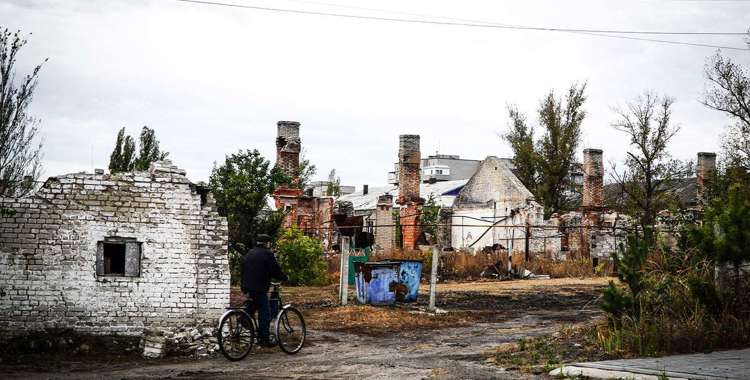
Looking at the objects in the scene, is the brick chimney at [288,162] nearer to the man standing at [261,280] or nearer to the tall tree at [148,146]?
the tall tree at [148,146]

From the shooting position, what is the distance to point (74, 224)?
485 inches

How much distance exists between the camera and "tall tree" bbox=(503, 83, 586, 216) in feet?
149

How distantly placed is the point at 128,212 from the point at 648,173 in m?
31.9

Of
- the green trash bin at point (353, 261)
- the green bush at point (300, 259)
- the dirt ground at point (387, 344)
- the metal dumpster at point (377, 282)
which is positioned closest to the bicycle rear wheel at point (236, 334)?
the dirt ground at point (387, 344)

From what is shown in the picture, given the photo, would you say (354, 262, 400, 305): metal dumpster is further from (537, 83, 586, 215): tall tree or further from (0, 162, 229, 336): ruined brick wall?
(537, 83, 586, 215): tall tree

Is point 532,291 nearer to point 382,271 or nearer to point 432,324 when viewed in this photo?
point 382,271

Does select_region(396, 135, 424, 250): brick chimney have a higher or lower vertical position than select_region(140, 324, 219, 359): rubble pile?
higher

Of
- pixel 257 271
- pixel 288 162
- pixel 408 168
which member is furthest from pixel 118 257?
pixel 408 168

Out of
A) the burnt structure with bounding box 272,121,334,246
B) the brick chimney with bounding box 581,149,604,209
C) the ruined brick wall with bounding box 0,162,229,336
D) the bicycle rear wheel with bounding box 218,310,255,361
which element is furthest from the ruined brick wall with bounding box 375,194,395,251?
the bicycle rear wheel with bounding box 218,310,255,361

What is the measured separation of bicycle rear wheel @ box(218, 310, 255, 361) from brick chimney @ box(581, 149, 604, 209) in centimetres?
2905

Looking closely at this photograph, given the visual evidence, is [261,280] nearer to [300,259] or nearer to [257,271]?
[257,271]

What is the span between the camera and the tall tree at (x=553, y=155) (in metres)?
45.3

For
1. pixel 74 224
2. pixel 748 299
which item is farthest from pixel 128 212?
pixel 748 299

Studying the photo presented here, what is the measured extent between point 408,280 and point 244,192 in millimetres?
5586
